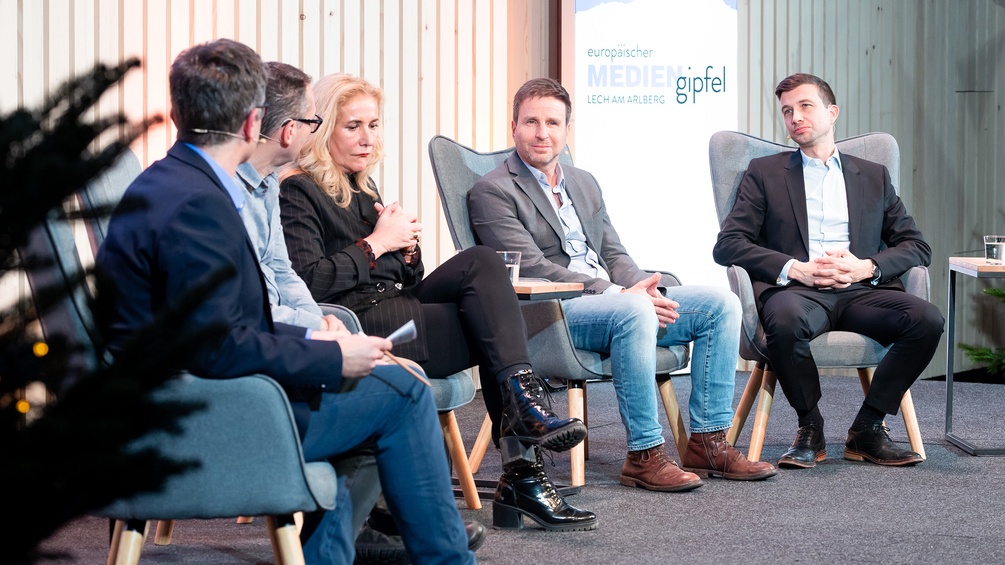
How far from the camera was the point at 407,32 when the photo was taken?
4.90 meters

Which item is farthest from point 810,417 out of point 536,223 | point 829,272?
point 536,223

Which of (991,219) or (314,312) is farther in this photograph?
(991,219)

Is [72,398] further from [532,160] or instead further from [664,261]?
[664,261]

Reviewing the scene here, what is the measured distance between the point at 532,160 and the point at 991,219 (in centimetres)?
407

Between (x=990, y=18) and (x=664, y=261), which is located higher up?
(x=990, y=18)

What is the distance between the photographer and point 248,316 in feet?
5.92

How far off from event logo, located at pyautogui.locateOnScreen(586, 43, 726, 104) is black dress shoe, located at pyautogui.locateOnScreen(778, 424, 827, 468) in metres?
2.49

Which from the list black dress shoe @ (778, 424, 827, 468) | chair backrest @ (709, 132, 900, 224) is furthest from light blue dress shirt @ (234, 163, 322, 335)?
chair backrest @ (709, 132, 900, 224)

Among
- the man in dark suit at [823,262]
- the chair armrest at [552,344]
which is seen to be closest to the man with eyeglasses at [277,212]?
the chair armrest at [552,344]

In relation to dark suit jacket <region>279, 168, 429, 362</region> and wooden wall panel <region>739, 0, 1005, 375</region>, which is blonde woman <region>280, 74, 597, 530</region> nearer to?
dark suit jacket <region>279, 168, 429, 362</region>

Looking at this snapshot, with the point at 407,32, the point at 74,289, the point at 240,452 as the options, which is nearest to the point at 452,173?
the point at 407,32

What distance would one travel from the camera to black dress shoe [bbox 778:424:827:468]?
3.49 m

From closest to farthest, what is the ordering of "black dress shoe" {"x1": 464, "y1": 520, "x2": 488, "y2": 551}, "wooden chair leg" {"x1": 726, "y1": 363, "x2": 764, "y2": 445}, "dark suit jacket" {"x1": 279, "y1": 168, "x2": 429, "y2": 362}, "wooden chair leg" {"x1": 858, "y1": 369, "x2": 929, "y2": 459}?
1. "black dress shoe" {"x1": 464, "y1": 520, "x2": 488, "y2": 551}
2. "dark suit jacket" {"x1": 279, "y1": 168, "x2": 429, "y2": 362}
3. "wooden chair leg" {"x1": 858, "y1": 369, "x2": 929, "y2": 459}
4. "wooden chair leg" {"x1": 726, "y1": 363, "x2": 764, "y2": 445}

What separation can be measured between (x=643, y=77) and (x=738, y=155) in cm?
165
